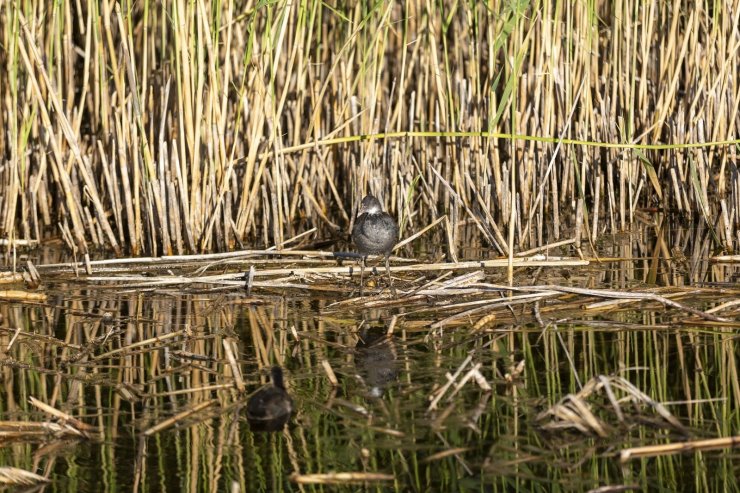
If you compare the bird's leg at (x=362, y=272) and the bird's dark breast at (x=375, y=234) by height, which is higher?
the bird's dark breast at (x=375, y=234)

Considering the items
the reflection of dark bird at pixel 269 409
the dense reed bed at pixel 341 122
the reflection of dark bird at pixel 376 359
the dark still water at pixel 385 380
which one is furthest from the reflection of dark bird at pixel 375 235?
the reflection of dark bird at pixel 269 409

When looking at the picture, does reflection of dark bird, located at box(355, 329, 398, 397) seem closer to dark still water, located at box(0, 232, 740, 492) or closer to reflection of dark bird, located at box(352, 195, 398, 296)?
dark still water, located at box(0, 232, 740, 492)

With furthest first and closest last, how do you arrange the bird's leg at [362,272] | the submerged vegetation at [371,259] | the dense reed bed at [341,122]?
the dense reed bed at [341,122] → the bird's leg at [362,272] → the submerged vegetation at [371,259]

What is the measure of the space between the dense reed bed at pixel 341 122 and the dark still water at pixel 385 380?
39.7 inches

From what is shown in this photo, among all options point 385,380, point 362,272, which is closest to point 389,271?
point 362,272

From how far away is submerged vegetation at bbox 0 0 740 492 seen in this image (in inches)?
164

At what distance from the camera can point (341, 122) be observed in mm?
8250

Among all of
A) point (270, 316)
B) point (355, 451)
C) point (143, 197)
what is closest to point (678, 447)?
point (355, 451)

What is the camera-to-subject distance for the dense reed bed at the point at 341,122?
7.46m

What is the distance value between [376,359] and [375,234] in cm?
150

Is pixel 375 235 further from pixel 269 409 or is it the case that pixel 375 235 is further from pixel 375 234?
pixel 269 409

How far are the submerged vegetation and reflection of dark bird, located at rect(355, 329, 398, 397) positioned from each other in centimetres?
2

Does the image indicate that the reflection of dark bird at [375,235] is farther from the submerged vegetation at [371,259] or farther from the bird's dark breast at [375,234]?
the submerged vegetation at [371,259]

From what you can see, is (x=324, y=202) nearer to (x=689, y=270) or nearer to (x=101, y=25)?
(x=101, y=25)
